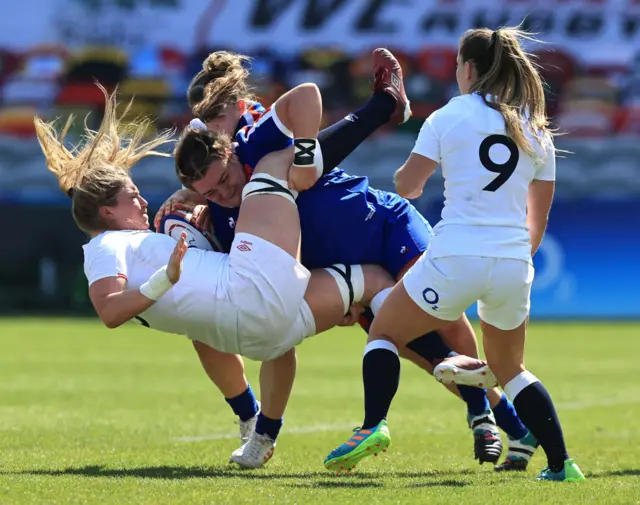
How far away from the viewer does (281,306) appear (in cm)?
501

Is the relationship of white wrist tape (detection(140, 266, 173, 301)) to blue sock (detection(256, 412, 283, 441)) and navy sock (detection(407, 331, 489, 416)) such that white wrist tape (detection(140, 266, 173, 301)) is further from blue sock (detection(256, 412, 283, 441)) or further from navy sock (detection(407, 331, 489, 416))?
navy sock (detection(407, 331, 489, 416))

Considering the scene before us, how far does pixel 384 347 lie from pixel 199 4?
21.9m

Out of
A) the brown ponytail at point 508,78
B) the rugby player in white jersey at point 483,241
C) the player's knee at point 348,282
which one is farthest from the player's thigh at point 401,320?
the brown ponytail at point 508,78

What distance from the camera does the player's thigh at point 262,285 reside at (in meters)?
4.98

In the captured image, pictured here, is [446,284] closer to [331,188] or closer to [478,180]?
[478,180]

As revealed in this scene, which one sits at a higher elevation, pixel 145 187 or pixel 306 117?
pixel 306 117

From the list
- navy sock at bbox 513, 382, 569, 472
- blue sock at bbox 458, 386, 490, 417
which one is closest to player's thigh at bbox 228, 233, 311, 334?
blue sock at bbox 458, 386, 490, 417

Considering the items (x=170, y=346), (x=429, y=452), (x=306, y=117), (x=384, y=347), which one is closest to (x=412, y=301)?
(x=384, y=347)

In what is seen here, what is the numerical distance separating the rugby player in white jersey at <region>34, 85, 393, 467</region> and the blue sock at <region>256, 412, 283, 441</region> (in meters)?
0.05

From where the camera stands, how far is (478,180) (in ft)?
15.3

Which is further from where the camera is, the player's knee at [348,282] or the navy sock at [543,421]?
the player's knee at [348,282]

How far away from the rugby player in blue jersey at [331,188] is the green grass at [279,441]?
349mm

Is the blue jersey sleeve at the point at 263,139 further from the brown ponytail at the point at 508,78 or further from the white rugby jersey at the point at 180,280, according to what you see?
the brown ponytail at the point at 508,78

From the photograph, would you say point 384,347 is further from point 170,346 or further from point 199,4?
point 199,4
